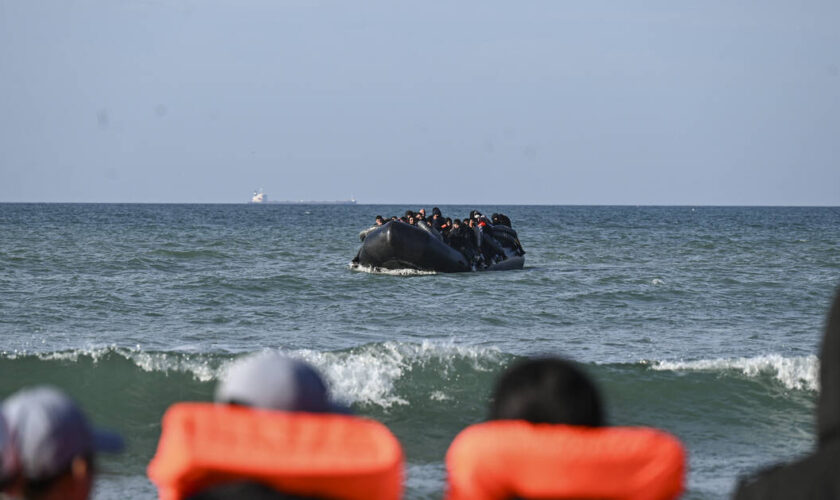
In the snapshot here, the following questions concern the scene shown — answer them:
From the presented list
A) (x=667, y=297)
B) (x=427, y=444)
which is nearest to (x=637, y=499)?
(x=427, y=444)

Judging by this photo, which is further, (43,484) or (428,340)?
(428,340)

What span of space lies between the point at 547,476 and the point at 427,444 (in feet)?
24.0

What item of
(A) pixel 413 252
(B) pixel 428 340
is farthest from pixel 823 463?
(A) pixel 413 252

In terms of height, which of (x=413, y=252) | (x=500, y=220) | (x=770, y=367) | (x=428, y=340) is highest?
(x=500, y=220)

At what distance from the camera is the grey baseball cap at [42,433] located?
2070mm

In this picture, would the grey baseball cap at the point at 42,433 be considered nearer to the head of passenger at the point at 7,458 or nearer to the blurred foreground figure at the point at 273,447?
the head of passenger at the point at 7,458

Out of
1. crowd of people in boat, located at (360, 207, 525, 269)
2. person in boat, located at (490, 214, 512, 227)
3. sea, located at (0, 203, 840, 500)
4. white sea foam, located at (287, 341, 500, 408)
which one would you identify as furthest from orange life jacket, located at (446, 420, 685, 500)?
person in boat, located at (490, 214, 512, 227)

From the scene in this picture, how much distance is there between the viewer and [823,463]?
6.96 feet

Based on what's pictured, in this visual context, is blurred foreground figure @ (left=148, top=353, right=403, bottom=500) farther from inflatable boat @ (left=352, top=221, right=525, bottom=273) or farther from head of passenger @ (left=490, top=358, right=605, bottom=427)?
inflatable boat @ (left=352, top=221, right=525, bottom=273)

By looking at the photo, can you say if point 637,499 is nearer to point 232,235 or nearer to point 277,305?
point 277,305

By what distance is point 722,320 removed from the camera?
18.5 meters

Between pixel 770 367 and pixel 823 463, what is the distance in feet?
37.0

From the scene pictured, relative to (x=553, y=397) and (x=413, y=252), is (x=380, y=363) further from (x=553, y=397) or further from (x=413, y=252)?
(x=413, y=252)

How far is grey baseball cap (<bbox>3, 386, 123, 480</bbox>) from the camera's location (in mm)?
2070
